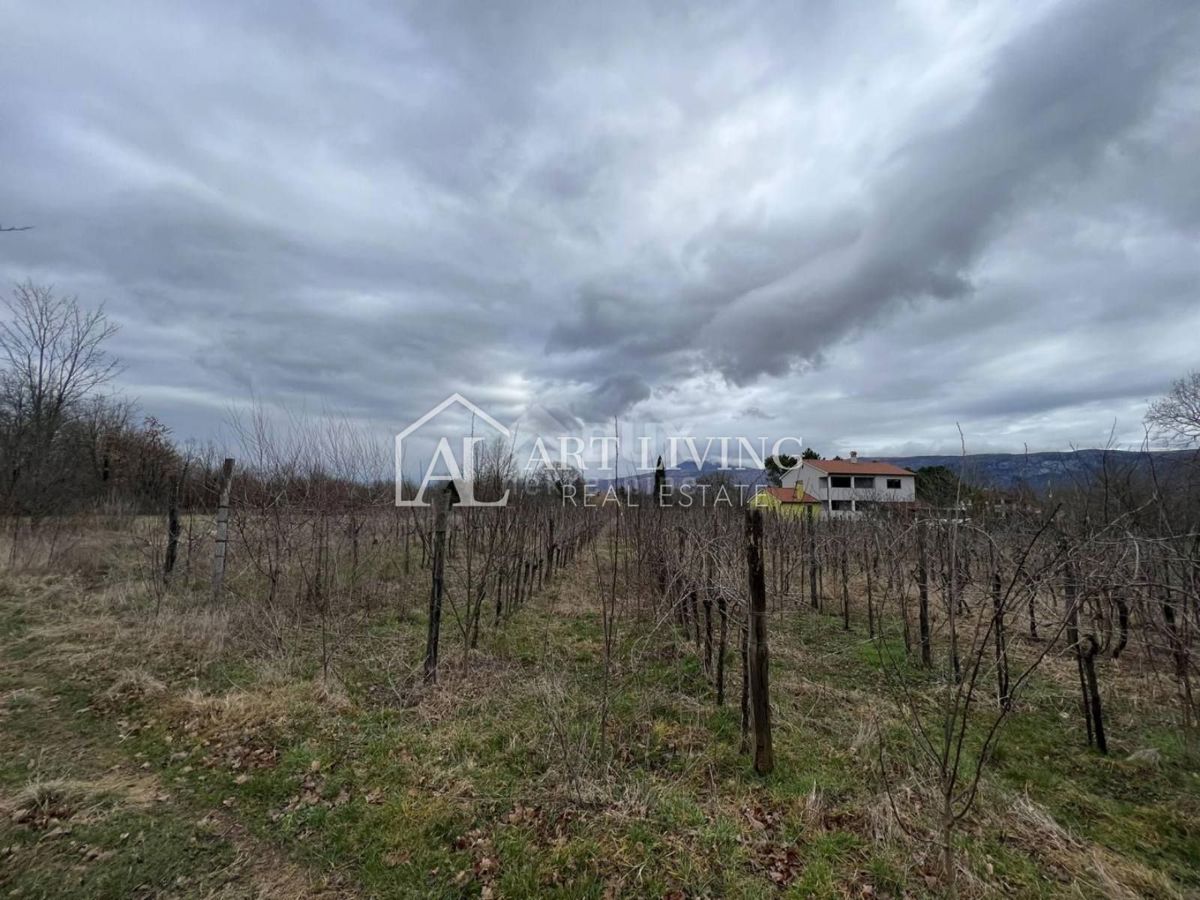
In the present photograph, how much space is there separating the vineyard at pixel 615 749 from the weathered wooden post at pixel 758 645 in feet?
0.07

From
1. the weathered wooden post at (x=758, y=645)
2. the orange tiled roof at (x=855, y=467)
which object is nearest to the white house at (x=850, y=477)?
the orange tiled roof at (x=855, y=467)

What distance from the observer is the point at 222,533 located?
24.0 feet

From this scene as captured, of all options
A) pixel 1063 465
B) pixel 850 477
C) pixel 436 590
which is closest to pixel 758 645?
pixel 436 590

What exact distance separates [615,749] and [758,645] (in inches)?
50.3

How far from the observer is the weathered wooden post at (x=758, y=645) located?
10.2 feet

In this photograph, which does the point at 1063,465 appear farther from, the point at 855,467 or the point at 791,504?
the point at 855,467

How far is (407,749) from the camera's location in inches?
140

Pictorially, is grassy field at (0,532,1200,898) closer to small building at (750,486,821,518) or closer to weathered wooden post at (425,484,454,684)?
weathered wooden post at (425,484,454,684)

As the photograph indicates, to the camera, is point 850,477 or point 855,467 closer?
point 850,477

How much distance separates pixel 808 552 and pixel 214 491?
10269mm

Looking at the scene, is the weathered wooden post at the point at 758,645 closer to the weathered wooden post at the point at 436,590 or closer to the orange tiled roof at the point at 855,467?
the weathered wooden post at the point at 436,590

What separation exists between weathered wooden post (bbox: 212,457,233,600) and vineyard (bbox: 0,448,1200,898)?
2.48 feet

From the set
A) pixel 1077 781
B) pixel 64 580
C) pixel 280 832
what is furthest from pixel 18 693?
pixel 1077 781

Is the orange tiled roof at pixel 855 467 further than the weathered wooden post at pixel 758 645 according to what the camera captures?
Yes
